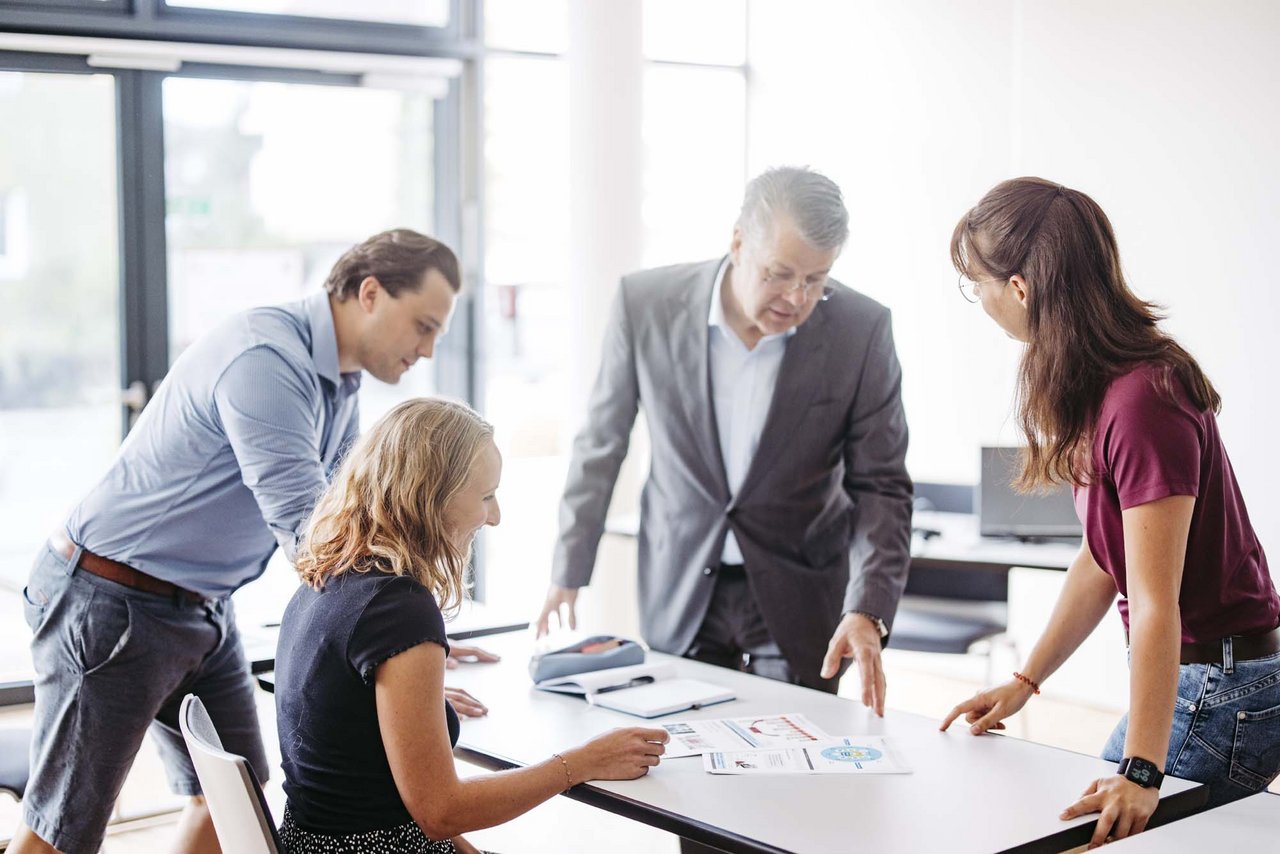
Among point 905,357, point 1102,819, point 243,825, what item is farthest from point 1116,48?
point 243,825

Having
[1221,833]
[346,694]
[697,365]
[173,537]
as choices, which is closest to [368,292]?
[173,537]

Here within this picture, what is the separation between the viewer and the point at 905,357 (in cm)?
621

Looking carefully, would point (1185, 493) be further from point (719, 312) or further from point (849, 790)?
point (719, 312)

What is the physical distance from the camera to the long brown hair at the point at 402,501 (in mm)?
1869

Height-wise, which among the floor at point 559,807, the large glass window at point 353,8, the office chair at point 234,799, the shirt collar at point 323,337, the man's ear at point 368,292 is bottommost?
the floor at point 559,807

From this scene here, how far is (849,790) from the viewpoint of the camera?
6.42 ft

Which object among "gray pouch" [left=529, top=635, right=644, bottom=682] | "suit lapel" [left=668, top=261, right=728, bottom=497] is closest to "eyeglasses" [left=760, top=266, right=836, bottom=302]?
"suit lapel" [left=668, top=261, right=728, bottom=497]

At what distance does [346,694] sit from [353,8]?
14.1ft

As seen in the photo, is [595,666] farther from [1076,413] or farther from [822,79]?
[822,79]

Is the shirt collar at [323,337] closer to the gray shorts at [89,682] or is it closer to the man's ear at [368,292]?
the man's ear at [368,292]

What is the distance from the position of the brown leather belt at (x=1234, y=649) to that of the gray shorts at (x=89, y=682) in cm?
172

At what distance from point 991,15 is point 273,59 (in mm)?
2911

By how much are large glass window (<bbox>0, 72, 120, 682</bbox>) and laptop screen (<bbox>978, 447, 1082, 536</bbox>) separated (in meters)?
3.21

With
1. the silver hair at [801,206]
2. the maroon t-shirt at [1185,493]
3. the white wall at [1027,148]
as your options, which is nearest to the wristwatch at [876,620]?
the maroon t-shirt at [1185,493]
